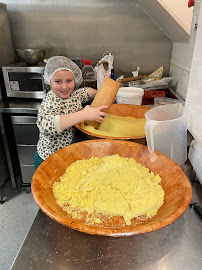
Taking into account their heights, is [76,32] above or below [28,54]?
above

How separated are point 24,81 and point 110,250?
4.64 ft

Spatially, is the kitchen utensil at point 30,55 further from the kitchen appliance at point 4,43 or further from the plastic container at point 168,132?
the plastic container at point 168,132

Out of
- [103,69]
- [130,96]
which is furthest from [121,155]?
[103,69]

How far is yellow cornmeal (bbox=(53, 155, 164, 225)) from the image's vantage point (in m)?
0.52

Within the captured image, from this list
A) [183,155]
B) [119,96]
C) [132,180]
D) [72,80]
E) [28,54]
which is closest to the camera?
[132,180]

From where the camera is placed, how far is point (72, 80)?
110cm

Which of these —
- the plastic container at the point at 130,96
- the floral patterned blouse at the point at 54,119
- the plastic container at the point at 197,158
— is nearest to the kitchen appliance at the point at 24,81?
the floral patterned blouse at the point at 54,119

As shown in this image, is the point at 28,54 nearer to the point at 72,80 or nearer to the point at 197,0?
the point at 72,80

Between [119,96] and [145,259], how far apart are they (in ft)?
2.93

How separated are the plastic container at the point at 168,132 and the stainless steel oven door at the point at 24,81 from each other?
1069 mm

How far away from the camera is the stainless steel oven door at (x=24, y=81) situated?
1.53 metres

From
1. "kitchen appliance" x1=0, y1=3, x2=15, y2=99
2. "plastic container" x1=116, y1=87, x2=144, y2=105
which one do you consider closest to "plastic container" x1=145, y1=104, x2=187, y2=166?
"plastic container" x1=116, y1=87, x2=144, y2=105

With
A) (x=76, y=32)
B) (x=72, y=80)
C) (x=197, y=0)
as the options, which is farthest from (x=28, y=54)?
(x=197, y=0)

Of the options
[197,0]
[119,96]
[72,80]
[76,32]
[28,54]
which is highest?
[197,0]
